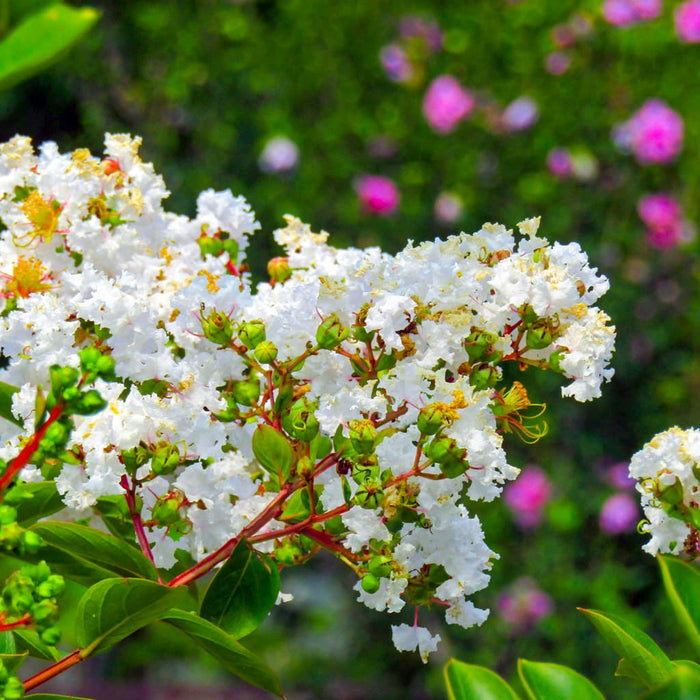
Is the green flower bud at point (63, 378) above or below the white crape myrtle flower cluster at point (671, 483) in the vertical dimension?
below

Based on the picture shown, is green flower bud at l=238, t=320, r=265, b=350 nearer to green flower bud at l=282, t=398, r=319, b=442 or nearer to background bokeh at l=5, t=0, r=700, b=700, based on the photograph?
green flower bud at l=282, t=398, r=319, b=442

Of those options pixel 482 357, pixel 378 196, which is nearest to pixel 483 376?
pixel 482 357

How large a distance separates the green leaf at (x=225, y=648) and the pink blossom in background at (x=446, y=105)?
7.40 feet

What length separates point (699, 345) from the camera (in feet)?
8.99

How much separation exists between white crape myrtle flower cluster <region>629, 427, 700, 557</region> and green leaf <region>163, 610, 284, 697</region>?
25 cm

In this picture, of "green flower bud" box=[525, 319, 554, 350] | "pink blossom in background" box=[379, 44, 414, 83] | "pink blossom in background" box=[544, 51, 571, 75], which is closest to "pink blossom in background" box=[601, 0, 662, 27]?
"pink blossom in background" box=[544, 51, 571, 75]

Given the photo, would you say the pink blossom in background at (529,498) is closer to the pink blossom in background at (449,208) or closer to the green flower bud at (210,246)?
the pink blossom in background at (449,208)

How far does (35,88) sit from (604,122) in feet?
4.98

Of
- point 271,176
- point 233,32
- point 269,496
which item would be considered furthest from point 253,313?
point 233,32

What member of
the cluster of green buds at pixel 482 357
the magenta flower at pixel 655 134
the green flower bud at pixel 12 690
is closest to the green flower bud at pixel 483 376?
the cluster of green buds at pixel 482 357

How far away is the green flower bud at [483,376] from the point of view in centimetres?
67

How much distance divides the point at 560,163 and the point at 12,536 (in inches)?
93.4

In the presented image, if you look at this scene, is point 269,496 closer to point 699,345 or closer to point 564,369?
point 564,369

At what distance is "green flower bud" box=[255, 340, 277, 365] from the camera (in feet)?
2.23
